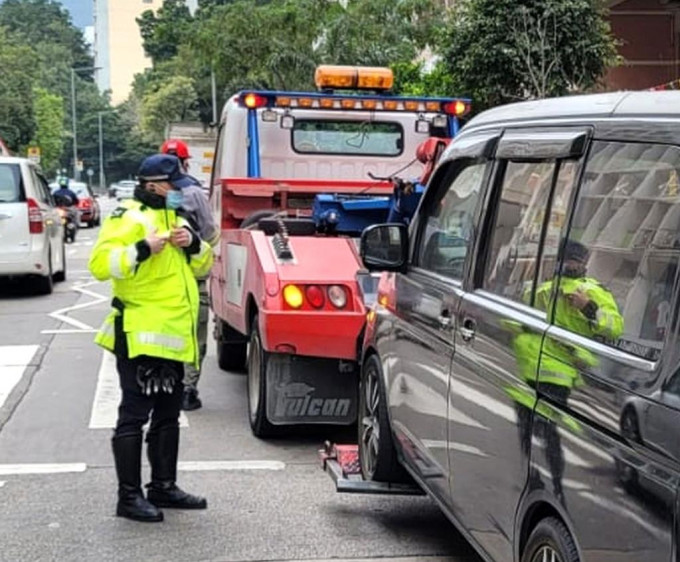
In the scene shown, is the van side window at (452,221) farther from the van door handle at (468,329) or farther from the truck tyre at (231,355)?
the truck tyre at (231,355)

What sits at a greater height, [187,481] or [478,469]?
[478,469]

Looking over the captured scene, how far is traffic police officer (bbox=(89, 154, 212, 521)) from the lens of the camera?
5.35 m

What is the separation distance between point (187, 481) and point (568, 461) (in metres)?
3.49

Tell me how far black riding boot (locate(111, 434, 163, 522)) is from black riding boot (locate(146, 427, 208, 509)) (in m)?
0.15

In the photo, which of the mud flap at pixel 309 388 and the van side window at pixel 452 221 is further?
the mud flap at pixel 309 388

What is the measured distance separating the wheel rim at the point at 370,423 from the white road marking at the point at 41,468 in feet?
5.91

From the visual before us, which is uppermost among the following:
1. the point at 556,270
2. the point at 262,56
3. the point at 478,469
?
the point at 262,56

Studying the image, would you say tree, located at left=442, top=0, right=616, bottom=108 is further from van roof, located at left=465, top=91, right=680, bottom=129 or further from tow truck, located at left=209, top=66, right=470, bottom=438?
van roof, located at left=465, top=91, right=680, bottom=129

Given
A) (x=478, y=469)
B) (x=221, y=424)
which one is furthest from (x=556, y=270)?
(x=221, y=424)

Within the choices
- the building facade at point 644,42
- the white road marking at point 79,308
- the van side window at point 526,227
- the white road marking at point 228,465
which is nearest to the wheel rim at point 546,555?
the van side window at point 526,227

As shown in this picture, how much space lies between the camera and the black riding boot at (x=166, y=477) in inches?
221

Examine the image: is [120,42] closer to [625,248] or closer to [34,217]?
[34,217]

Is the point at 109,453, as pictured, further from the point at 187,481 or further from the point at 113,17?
the point at 113,17

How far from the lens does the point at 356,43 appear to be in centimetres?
2305
